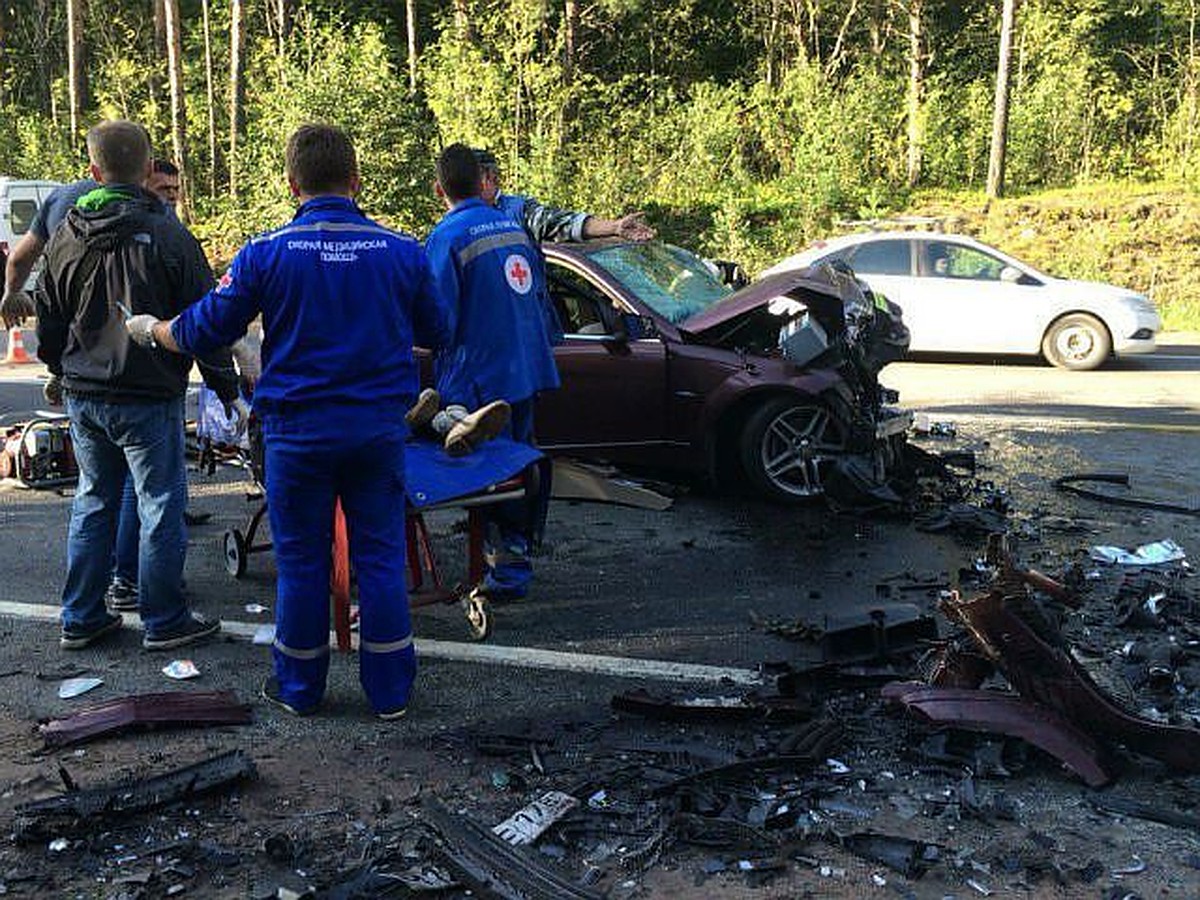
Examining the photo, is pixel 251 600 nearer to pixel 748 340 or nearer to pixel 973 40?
pixel 748 340

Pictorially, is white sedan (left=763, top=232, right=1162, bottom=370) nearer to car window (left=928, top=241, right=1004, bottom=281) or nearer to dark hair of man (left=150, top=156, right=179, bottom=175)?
car window (left=928, top=241, right=1004, bottom=281)

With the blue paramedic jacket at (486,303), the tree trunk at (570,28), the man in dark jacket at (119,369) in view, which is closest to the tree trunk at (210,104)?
the tree trunk at (570,28)

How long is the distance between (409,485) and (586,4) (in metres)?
31.6

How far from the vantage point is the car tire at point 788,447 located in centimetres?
748

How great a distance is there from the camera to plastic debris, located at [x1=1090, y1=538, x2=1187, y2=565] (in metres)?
6.26

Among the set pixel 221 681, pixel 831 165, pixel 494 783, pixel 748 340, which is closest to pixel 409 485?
pixel 221 681

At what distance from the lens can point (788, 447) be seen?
7.55 metres

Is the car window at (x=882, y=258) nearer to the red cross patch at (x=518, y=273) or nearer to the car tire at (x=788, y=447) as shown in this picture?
the car tire at (x=788, y=447)

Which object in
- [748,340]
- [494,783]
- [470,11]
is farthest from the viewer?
[470,11]

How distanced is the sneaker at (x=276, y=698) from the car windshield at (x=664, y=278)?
411 centimetres

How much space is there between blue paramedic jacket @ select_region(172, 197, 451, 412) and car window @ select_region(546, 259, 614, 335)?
3.63m

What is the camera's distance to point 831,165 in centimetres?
2616

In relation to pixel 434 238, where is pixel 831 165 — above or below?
above

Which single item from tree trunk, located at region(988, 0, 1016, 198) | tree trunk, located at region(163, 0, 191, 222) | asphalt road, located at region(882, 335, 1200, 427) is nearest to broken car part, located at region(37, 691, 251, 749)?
asphalt road, located at region(882, 335, 1200, 427)
